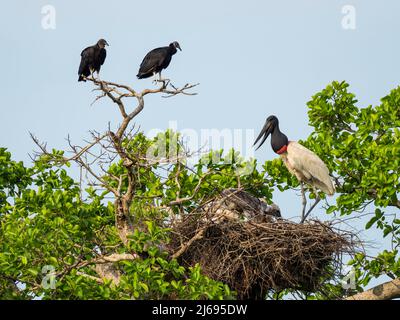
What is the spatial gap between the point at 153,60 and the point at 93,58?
1.21m

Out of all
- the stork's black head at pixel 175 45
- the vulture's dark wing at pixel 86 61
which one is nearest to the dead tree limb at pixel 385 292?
the stork's black head at pixel 175 45

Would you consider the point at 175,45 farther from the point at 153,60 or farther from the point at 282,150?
the point at 282,150

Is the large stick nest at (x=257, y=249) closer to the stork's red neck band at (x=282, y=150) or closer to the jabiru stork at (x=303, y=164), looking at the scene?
Answer: the jabiru stork at (x=303, y=164)

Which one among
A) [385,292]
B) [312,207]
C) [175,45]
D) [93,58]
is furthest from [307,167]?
[93,58]

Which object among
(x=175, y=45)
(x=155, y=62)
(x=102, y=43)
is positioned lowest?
(x=155, y=62)

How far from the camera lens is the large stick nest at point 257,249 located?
49.2 feet

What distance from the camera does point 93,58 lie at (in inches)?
776

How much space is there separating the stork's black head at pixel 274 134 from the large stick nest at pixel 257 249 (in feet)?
10.5

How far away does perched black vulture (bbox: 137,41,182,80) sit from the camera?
19.3 metres

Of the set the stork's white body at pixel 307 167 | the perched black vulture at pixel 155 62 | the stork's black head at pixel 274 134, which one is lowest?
the stork's white body at pixel 307 167

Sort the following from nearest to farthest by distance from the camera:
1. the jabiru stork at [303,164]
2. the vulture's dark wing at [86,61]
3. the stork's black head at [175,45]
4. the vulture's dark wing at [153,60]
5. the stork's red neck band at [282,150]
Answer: the jabiru stork at [303,164], the stork's red neck band at [282,150], the vulture's dark wing at [153,60], the vulture's dark wing at [86,61], the stork's black head at [175,45]

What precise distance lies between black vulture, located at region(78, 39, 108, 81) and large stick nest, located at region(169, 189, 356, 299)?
508cm
